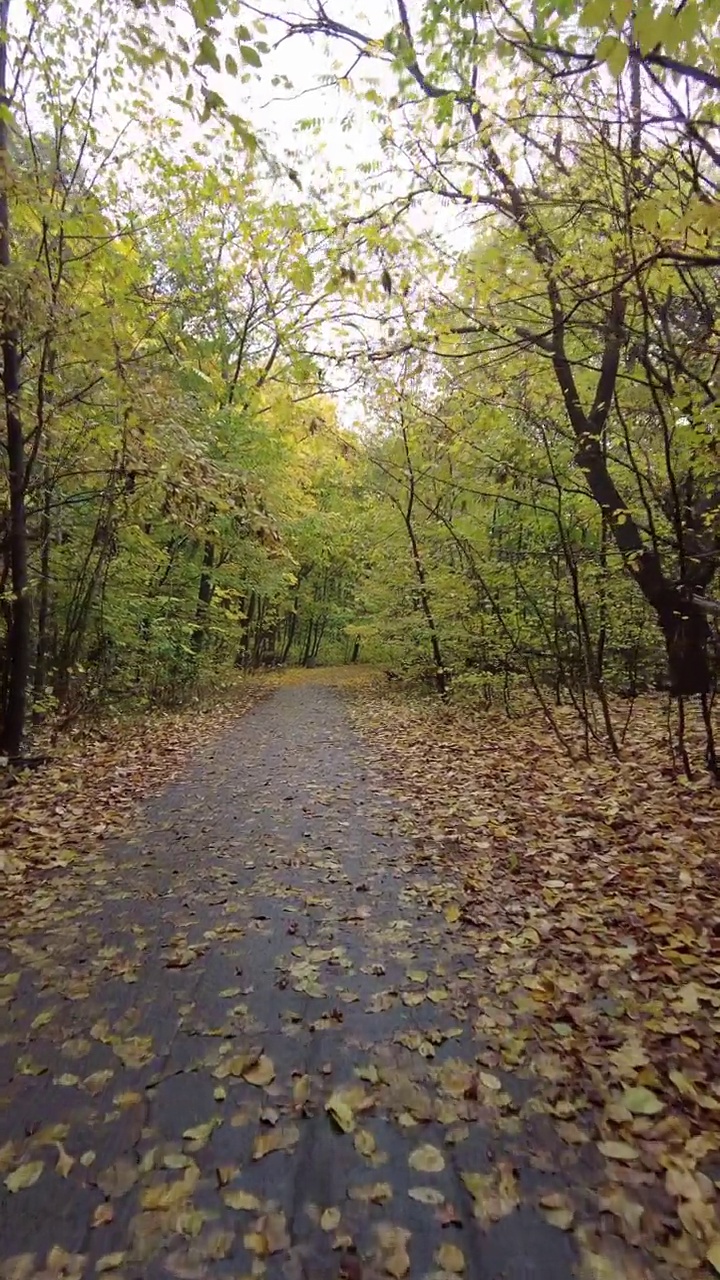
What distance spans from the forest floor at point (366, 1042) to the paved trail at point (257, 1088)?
1cm

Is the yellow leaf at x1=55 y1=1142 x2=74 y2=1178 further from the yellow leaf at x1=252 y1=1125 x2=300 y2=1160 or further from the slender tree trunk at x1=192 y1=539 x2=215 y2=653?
the slender tree trunk at x1=192 y1=539 x2=215 y2=653

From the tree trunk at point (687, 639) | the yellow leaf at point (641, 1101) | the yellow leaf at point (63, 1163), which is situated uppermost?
the tree trunk at point (687, 639)

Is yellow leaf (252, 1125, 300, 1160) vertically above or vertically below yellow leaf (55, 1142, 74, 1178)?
above

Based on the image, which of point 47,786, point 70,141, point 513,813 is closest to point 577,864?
point 513,813

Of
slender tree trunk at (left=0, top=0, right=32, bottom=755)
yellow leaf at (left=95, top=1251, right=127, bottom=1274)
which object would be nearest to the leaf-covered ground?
yellow leaf at (left=95, top=1251, right=127, bottom=1274)

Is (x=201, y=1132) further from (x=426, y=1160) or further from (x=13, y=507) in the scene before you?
(x=13, y=507)

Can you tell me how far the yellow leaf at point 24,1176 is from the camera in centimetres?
245

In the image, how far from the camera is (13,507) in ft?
25.5

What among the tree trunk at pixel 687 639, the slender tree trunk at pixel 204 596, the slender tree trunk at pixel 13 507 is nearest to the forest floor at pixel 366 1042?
the slender tree trunk at pixel 13 507

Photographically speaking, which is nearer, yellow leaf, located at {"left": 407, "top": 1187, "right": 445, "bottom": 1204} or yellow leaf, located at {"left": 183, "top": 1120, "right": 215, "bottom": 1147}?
yellow leaf, located at {"left": 407, "top": 1187, "right": 445, "bottom": 1204}

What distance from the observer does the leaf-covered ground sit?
8.02ft

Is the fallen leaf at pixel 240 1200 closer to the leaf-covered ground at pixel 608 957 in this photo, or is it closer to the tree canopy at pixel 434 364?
the leaf-covered ground at pixel 608 957

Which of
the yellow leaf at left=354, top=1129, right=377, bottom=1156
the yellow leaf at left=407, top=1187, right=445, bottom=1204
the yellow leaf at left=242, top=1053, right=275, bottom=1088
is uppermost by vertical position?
the yellow leaf at left=407, top=1187, right=445, bottom=1204

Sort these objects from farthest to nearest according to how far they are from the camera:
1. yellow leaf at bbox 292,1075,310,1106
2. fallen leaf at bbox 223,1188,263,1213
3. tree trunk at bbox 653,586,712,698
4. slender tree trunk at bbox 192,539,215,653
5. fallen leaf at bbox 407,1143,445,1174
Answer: slender tree trunk at bbox 192,539,215,653 < tree trunk at bbox 653,586,712,698 < yellow leaf at bbox 292,1075,310,1106 < fallen leaf at bbox 407,1143,445,1174 < fallen leaf at bbox 223,1188,263,1213
